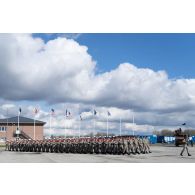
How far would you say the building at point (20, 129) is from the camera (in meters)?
84.6

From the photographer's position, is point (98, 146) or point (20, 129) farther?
point (20, 129)

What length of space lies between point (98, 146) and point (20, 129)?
196 ft

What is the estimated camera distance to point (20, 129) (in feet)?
282

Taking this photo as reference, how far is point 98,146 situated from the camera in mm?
28500

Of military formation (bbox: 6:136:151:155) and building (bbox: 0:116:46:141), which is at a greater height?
building (bbox: 0:116:46:141)

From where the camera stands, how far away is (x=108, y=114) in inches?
1905

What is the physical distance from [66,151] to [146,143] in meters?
7.23

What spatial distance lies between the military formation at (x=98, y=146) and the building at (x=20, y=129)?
159 ft

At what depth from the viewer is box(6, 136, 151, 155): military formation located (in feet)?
86.4

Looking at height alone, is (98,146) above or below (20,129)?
below

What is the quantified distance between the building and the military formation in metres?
48.5
